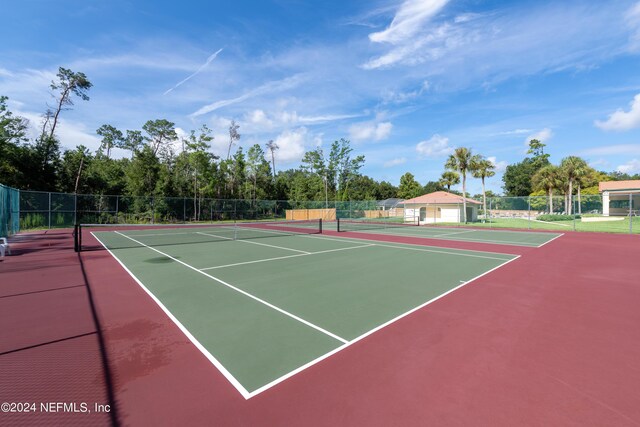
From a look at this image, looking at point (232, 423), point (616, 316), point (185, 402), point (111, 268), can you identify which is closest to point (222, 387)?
point (185, 402)

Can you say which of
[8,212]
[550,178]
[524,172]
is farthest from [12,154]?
[524,172]

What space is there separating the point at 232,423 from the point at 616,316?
714cm

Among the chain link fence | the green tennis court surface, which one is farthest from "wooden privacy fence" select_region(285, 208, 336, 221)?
the green tennis court surface

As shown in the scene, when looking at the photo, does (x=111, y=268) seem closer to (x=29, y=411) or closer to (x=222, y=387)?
(x=29, y=411)

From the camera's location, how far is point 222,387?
3311mm

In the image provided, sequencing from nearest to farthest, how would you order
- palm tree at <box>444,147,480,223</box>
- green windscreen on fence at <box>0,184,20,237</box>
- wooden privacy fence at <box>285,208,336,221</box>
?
green windscreen on fence at <box>0,184,20,237</box> < palm tree at <box>444,147,480,223</box> < wooden privacy fence at <box>285,208,336,221</box>

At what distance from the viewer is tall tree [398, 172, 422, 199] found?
243 feet

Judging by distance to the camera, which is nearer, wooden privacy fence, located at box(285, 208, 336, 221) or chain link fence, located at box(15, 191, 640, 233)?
chain link fence, located at box(15, 191, 640, 233)

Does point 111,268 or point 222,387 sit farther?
point 111,268

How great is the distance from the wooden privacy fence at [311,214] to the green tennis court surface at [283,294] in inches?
1336

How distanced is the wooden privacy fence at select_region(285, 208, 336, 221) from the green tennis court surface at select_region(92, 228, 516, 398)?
3392 cm

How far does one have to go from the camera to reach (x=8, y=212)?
17.9 metres

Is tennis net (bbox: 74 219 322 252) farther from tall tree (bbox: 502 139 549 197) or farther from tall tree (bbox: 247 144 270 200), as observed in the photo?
tall tree (bbox: 502 139 549 197)

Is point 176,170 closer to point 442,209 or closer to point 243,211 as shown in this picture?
point 243,211
